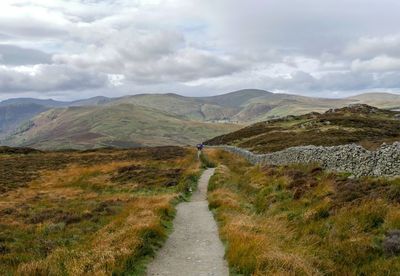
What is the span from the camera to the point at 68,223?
22.5 meters

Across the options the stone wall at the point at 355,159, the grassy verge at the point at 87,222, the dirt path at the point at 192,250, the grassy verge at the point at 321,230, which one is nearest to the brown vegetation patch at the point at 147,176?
the grassy verge at the point at 87,222

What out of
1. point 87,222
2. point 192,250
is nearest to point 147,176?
point 87,222

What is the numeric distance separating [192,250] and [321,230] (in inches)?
178

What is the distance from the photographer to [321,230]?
13844 mm

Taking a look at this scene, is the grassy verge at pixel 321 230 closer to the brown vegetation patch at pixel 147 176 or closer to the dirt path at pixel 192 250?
the dirt path at pixel 192 250

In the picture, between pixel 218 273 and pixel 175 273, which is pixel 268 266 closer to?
pixel 218 273

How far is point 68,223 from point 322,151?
1671 centimetres

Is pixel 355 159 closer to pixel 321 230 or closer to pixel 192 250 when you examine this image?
pixel 321 230

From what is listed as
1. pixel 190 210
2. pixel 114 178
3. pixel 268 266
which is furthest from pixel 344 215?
pixel 114 178

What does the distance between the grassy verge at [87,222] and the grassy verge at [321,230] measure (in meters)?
3.08

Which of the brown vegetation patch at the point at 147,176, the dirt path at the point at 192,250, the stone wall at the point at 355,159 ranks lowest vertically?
the brown vegetation patch at the point at 147,176

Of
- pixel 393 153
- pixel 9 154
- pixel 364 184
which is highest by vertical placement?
pixel 393 153

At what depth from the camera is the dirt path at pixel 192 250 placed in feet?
39.3

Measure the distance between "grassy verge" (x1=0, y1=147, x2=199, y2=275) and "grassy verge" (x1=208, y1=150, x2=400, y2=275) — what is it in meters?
3.08
